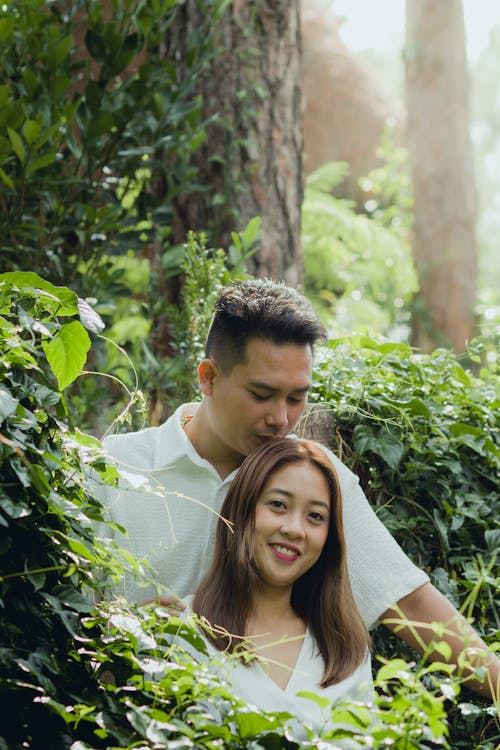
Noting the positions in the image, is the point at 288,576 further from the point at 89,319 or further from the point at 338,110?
the point at 338,110

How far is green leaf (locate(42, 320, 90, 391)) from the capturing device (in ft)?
6.65

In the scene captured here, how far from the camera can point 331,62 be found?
13828 mm

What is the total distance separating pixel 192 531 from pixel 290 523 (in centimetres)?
38

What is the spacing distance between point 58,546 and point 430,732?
31.6 inches

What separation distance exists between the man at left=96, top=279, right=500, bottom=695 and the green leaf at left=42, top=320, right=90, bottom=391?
2.40 ft

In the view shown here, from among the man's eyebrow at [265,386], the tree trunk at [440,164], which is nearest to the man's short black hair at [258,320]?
the man's eyebrow at [265,386]

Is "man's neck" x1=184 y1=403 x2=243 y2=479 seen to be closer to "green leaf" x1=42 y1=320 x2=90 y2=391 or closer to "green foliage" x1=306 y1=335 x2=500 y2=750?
"green foliage" x1=306 y1=335 x2=500 y2=750

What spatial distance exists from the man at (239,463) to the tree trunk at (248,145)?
1801mm

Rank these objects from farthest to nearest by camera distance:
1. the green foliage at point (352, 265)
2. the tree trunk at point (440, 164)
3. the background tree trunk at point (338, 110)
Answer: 1. the background tree trunk at point (338, 110)
2. the tree trunk at point (440, 164)
3. the green foliage at point (352, 265)

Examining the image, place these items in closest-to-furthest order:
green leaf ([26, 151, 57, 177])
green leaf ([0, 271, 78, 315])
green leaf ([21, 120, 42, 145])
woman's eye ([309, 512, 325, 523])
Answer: green leaf ([0, 271, 78, 315]), woman's eye ([309, 512, 325, 523]), green leaf ([21, 120, 42, 145]), green leaf ([26, 151, 57, 177])

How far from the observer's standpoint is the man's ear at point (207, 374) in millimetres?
2924

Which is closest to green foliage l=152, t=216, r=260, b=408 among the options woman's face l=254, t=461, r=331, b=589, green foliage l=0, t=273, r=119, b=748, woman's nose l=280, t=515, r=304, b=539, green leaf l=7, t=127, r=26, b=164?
Answer: green leaf l=7, t=127, r=26, b=164

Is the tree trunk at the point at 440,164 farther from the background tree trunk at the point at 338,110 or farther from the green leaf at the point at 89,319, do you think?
the green leaf at the point at 89,319

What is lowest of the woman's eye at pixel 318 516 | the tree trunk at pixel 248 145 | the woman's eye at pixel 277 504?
the woman's eye at pixel 318 516
